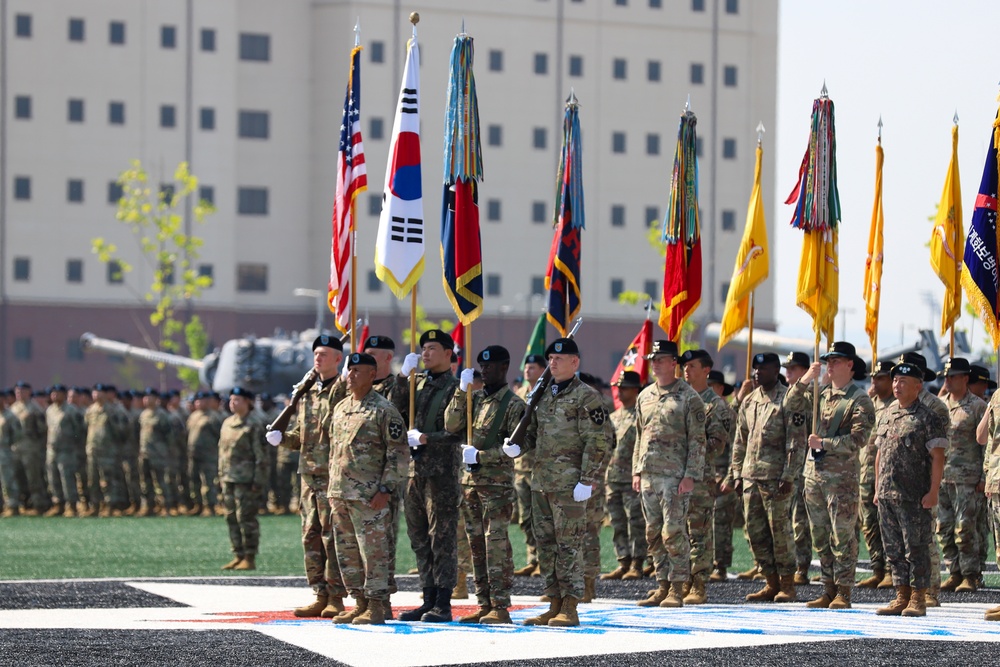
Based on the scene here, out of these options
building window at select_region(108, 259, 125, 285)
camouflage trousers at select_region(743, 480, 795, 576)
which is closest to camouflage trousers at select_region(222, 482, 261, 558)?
camouflage trousers at select_region(743, 480, 795, 576)

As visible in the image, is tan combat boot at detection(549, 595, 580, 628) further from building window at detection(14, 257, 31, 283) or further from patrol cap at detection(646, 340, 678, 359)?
building window at detection(14, 257, 31, 283)

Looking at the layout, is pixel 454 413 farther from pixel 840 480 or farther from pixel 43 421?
pixel 43 421

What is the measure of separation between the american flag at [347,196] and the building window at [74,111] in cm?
5592

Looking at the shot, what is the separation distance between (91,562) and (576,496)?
7.62m

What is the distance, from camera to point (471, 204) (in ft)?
43.7

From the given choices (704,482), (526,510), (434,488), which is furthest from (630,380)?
(434,488)

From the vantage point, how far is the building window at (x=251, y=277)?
71.7m

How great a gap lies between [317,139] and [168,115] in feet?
23.0

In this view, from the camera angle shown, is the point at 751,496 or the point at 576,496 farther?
the point at 751,496

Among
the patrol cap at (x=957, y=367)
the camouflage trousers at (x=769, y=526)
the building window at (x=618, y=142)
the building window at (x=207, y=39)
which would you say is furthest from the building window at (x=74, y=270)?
the patrol cap at (x=957, y=367)

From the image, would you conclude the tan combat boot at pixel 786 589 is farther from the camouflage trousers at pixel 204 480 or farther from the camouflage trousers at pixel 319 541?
the camouflage trousers at pixel 204 480

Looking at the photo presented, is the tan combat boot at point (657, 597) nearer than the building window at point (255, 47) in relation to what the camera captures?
Yes

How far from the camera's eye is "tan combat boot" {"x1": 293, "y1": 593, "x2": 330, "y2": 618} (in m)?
12.6

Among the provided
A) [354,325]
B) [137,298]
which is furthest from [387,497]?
[137,298]
